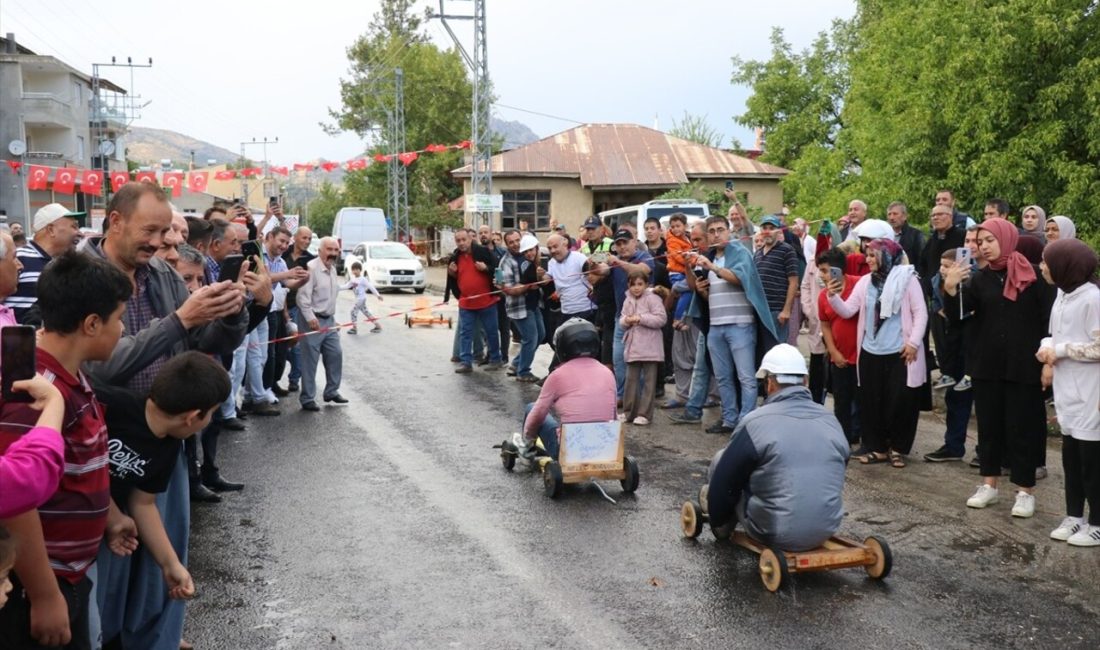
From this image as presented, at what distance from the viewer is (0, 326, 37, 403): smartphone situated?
2.73 meters

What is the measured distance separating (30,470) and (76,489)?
0.48m

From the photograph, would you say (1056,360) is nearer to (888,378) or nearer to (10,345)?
(888,378)

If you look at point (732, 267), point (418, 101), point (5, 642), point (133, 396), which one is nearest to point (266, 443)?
point (732, 267)

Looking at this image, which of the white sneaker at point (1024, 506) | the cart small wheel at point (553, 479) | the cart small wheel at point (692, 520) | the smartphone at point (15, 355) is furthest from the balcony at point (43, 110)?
the smartphone at point (15, 355)

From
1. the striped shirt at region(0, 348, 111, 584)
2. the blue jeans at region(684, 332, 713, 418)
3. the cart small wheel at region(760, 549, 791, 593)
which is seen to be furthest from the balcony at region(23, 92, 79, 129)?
the striped shirt at region(0, 348, 111, 584)

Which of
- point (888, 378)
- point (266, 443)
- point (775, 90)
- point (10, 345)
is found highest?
point (775, 90)

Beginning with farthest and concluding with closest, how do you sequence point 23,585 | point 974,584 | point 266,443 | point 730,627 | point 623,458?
point 266,443, point 623,458, point 974,584, point 730,627, point 23,585

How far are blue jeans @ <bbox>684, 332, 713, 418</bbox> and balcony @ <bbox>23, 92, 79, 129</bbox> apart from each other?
55.3 m

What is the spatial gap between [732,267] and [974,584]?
15.8 ft

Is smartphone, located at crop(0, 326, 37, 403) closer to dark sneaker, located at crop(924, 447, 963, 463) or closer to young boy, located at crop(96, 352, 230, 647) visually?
young boy, located at crop(96, 352, 230, 647)

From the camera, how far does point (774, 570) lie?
5.66 m

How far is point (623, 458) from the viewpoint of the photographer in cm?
782

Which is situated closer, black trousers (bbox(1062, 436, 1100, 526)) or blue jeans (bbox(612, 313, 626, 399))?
black trousers (bbox(1062, 436, 1100, 526))

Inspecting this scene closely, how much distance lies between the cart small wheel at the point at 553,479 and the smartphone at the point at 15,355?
16.9 ft
